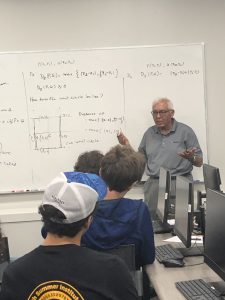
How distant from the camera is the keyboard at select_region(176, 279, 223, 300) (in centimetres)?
174

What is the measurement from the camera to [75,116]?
431 centimetres

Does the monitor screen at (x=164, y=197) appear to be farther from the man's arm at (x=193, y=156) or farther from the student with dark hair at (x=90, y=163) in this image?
the man's arm at (x=193, y=156)

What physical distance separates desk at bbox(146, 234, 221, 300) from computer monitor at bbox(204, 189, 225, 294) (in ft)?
0.44

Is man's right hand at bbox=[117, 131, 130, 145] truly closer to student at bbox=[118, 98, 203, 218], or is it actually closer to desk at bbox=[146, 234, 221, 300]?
student at bbox=[118, 98, 203, 218]

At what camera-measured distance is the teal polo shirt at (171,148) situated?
13.8ft

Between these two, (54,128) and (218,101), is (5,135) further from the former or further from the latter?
(218,101)

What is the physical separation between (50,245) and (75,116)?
3069 mm

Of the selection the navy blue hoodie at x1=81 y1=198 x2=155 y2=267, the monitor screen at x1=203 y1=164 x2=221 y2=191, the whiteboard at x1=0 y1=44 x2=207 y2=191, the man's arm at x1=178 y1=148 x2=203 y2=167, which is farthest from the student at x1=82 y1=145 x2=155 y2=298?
the whiteboard at x1=0 y1=44 x2=207 y2=191

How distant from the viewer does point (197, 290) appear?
182cm

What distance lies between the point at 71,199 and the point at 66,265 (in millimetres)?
211

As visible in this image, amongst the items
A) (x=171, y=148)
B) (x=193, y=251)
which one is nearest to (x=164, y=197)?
(x=193, y=251)

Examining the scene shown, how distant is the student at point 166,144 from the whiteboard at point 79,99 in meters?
0.15

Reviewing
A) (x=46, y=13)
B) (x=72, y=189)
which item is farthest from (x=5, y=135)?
(x=72, y=189)

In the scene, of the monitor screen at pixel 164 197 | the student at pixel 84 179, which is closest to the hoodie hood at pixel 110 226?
the student at pixel 84 179
